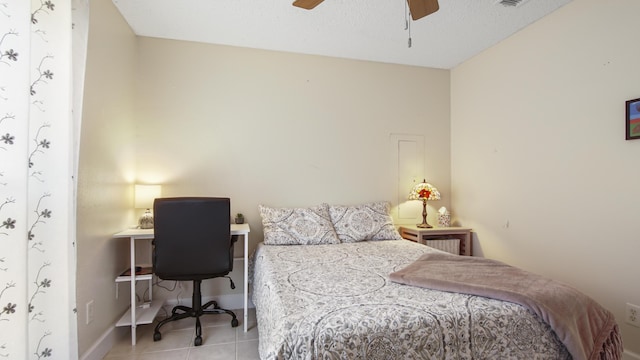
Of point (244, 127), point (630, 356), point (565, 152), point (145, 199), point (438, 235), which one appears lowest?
point (630, 356)

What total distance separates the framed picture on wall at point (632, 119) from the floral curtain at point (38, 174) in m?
3.16

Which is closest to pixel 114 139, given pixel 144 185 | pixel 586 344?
pixel 144 185

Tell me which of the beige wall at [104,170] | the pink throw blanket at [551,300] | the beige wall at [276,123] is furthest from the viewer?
the beige wall at [276,123]

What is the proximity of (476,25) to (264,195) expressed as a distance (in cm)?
247

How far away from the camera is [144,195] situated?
2555 millimetres

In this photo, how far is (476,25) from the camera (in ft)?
8.35

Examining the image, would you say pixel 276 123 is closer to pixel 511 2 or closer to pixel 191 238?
pixel 191 238

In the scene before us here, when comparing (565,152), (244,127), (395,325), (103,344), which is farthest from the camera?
(244,127)

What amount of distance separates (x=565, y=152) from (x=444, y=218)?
52.2 inches

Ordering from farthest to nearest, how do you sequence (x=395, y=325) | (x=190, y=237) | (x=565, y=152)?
1. (x=565, y=152)
2. (x=190, y=237)
3. (x=395, y=325)

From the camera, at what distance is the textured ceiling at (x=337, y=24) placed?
227 cm

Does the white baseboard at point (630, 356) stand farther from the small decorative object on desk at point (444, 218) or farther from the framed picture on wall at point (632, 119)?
the small decorative object on desk at point (444, 218)

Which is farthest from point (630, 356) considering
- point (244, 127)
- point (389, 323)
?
point (244, 127)

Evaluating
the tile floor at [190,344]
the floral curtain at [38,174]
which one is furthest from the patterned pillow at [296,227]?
the floral curtain at [38,174]
